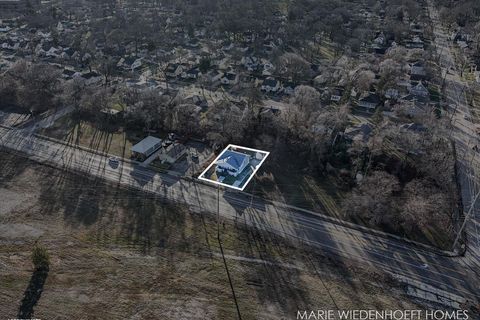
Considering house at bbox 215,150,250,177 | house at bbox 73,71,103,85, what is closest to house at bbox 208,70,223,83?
house at bbox 73,71,103,85

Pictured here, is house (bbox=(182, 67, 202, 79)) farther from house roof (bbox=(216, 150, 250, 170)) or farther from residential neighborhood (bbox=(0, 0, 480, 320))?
house roof (bbox=(216, 150, 250, 170))

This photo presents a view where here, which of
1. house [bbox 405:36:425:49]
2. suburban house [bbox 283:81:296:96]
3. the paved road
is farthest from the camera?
house [bbox 405:36:425:49]

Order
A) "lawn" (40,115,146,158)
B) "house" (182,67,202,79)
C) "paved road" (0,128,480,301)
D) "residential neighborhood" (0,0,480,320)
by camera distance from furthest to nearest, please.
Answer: "house" (182,67,202,79) → "lawn" (40,115,146,158) → "paved road" (0,128,480,301) → "residential neighborhood" (0,0,480,320)

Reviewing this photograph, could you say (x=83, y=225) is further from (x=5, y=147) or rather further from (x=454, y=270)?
(x=454, y=270)

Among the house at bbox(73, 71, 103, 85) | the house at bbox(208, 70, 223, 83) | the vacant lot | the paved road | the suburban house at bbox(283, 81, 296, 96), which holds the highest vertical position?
the suburban house at bbox(283, 81, 296, 96)

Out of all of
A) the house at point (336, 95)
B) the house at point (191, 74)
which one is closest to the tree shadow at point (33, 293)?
the house at point (191, 74)

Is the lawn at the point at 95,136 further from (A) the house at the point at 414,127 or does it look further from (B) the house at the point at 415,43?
(B) the house at the point at 415,43
